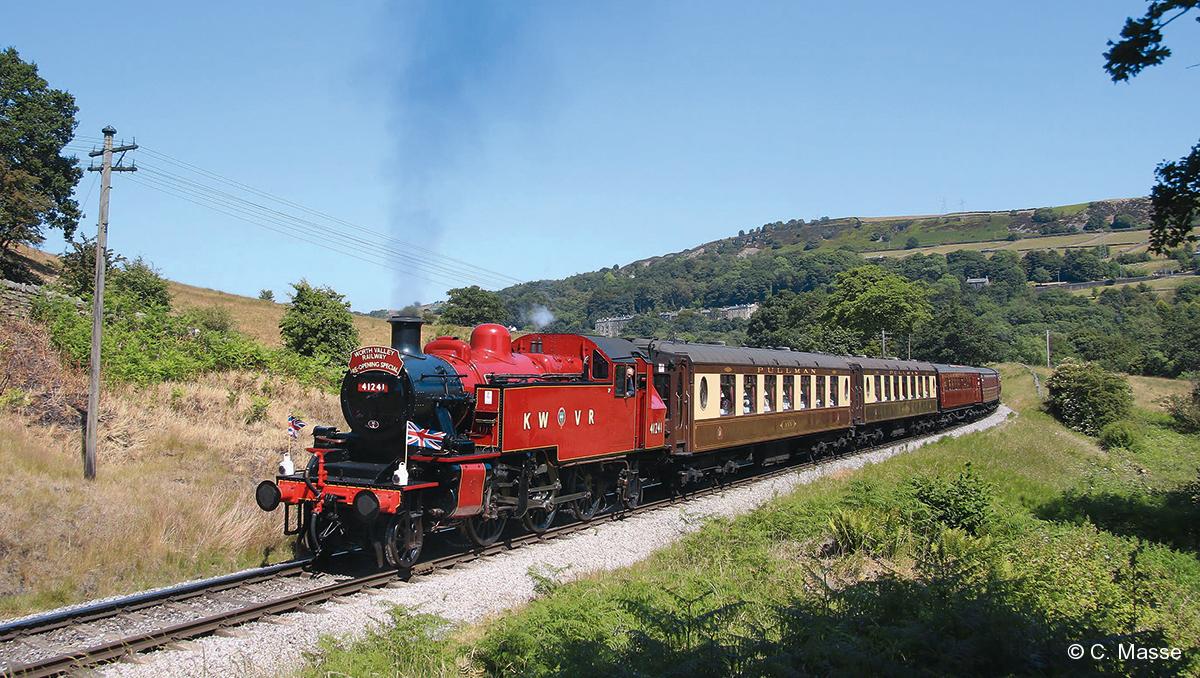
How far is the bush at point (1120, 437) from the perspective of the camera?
38.0 metres

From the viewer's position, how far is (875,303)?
2618 inches

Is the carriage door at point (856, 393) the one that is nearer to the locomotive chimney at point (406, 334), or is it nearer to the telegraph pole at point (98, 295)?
the locomotive chimney at point (406, 334)

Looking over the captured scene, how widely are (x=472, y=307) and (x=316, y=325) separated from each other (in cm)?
2406

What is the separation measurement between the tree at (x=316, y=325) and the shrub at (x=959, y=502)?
2174cm

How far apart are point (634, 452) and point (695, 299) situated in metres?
162

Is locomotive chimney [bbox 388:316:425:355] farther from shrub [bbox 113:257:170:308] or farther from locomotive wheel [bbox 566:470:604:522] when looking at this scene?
shrub [bbox 113:257:170:308]

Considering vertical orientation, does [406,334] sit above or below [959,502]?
above

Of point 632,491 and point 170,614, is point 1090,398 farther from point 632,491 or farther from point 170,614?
point 170,614

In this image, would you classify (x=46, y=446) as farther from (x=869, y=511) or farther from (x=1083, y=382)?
(x=1083, y=382)

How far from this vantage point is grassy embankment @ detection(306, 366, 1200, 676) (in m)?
6.30

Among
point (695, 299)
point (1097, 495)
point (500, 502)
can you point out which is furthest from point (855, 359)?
point (695, 299)

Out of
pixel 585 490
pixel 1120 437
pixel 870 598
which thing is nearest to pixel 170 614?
pixel 585 490

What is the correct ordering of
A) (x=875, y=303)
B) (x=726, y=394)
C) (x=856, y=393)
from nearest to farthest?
1. (x=726, y=394)
2. (x=856, y=393)
3. (x=875, y=303)

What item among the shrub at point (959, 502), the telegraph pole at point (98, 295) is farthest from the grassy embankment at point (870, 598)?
the telegraph pole at point (98, 295)
